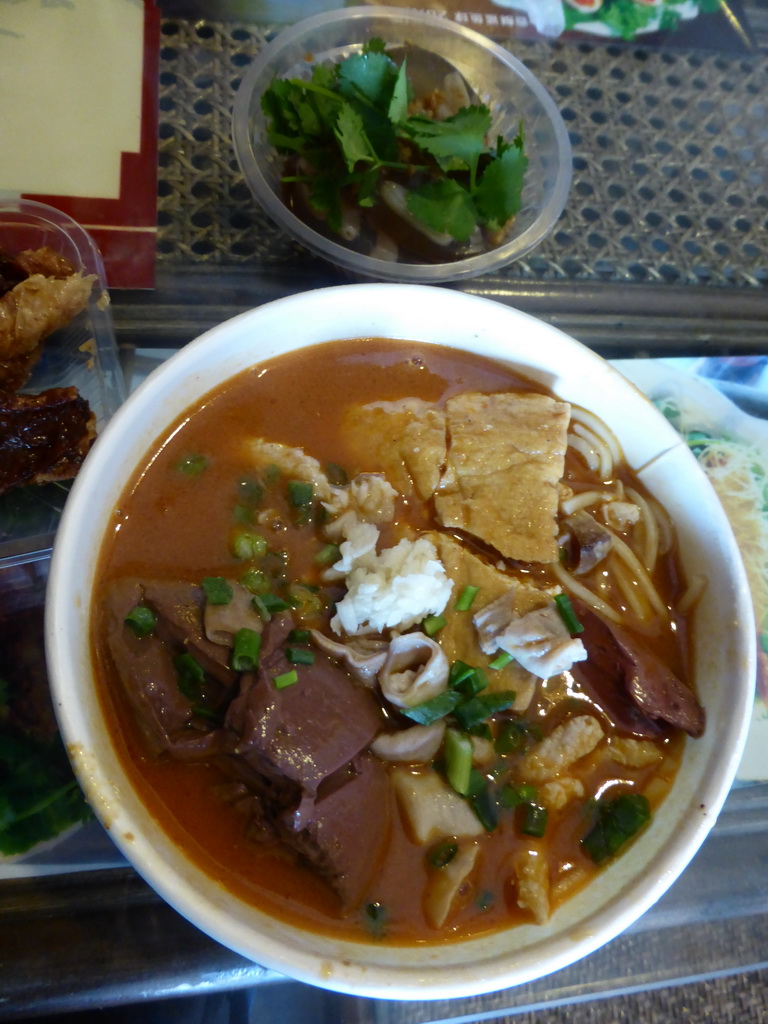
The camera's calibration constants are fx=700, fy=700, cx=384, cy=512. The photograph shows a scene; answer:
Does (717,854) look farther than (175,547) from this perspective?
Yes

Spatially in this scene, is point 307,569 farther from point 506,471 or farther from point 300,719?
point 506,471

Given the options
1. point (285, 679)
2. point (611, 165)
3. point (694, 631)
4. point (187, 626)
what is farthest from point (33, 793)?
point (611, 165)

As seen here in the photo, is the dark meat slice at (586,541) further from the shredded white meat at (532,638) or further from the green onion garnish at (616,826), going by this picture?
the green onion garnish at (616,826)

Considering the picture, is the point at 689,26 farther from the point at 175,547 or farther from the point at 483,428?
the point at 175,547

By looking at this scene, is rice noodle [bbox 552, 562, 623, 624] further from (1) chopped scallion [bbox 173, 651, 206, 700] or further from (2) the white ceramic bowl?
(1) chopped scallion [bbox 173, 651, 206, 700]

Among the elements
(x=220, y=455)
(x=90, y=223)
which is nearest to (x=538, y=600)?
(x=220, y=455)

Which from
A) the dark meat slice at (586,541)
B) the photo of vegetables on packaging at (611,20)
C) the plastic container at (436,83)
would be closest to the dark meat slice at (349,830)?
the dark meat slice at (586,541)
